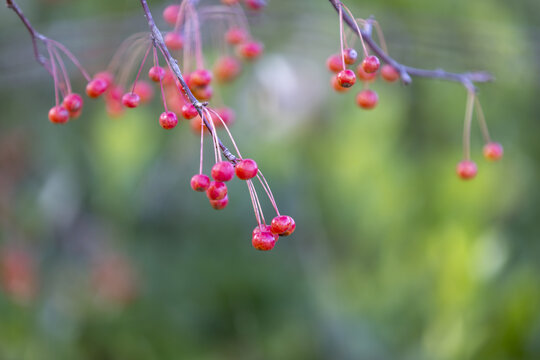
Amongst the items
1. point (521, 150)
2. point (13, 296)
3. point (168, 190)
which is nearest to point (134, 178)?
point (168, 190)

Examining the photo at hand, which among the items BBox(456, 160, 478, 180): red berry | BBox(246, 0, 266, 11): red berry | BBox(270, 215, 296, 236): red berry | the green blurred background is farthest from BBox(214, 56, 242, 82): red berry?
the green blurred background

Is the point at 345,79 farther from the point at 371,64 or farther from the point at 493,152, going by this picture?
the point at 493,152

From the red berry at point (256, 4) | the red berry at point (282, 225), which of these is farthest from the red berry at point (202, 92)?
the red berry at point (282, 225)

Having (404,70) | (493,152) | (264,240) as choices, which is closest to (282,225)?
(264,240)

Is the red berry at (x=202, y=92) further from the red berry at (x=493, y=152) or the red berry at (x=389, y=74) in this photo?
the red berry at (x=493, y=152)

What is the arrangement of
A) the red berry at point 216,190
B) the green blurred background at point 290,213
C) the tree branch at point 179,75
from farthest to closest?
the green blurred background at point 290,213 → the red berry at point 216,190 → the tree branch at point 179,75
